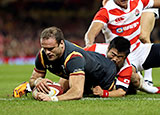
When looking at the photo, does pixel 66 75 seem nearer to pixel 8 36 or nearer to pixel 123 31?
pixel 123 31

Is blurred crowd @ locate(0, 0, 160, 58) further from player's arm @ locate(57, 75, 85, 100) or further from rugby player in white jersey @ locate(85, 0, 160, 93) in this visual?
player's arm @ locate(57, 75, 85, 100)

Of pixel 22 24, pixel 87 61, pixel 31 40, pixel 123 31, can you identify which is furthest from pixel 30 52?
pixel 87 61

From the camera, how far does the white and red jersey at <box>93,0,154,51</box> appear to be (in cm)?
700

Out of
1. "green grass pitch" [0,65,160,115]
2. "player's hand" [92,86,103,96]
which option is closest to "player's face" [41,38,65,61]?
"green grass pitch" [0,65,160,115]

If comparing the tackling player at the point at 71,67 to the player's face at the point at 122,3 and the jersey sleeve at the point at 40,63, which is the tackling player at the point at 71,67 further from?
the player's face at the point at 122,3

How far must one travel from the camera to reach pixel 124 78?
5793 millimetres

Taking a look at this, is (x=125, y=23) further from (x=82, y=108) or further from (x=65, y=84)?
(x=82, y=108)

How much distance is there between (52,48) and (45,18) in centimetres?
2302

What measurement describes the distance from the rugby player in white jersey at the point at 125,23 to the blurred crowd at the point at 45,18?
61.2ft

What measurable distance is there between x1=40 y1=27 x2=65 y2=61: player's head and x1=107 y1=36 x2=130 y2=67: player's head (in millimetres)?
1114

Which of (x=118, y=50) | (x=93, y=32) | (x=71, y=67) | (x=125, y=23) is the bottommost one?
(x=71, y=67)

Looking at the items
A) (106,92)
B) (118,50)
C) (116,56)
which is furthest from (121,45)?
(106,92)

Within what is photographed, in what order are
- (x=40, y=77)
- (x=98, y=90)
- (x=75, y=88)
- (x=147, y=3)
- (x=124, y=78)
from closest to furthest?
(x=75, y=88)
(x=98, y=90)
(x=40, y=77)
(x=124, y=78)
(x=147, y=3)

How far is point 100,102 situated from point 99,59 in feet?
3.17
